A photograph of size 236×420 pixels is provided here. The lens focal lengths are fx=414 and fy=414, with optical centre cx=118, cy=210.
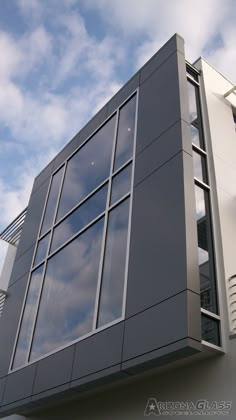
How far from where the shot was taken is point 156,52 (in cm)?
1112

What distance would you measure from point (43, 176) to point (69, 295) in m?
6.46

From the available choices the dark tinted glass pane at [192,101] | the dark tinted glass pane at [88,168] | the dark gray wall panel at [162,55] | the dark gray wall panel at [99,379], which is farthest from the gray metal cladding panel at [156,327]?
the dark gray wall panel at [162,55]

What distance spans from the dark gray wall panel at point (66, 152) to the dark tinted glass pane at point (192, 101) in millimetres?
4424

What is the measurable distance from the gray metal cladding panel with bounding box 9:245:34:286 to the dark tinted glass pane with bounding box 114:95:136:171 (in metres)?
4.47

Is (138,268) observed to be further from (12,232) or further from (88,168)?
(12,232)

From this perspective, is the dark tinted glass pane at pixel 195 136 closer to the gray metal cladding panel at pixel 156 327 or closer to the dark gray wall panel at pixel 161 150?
the dark gray wall panel at pixel 161 150

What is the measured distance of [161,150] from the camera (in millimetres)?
8867

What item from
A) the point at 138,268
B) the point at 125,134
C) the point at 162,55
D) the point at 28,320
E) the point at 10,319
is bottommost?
the point at 138,268

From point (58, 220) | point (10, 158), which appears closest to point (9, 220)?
point (10, 158)

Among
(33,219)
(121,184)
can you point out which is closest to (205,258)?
(121,184)

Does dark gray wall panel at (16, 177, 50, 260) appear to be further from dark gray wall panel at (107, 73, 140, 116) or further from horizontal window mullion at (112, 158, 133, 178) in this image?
horizontal window mullion at (112, 158, 133, 178)

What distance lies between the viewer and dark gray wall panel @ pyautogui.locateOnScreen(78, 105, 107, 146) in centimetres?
1271

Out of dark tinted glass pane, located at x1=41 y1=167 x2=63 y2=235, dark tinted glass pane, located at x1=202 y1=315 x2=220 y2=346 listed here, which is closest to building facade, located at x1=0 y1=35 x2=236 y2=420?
dark tinted glass pane, located at x1=202 y1=315 x2=220 y2=346

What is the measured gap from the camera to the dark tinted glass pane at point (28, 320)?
10750 mm
